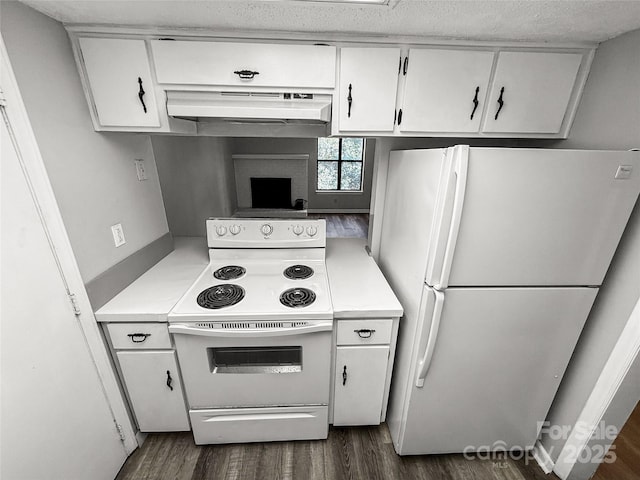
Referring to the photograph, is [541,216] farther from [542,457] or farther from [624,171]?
[542,457]

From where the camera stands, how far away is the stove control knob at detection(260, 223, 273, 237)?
1.69m

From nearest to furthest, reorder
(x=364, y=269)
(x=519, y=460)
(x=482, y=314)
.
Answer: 1. (x=482, y=314)
2. (x=519, y=460)
3. (x=364, y=269)

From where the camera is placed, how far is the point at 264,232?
5.58 feet

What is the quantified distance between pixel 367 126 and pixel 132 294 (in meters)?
1.55

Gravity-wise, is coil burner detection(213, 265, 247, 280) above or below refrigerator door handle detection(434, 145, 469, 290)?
below

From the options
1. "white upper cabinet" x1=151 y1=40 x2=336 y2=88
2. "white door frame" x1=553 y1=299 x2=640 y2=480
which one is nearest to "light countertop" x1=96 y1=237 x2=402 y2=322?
"white door frame" x1=553 y1=299 x2=640 y2=480

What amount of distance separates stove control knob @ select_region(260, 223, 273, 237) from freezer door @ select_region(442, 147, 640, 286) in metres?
1.03

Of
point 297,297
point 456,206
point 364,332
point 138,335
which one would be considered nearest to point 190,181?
point 138,335

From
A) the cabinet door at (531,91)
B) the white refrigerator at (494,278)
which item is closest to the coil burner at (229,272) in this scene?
the white refrigerator at (494,278)

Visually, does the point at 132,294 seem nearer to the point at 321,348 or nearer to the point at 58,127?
the point at 58,127

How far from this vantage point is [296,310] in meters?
1.25

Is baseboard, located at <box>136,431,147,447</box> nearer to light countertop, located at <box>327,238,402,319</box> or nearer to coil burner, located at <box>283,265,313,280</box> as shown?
coil burner, located at <box>283,265,313,280</box>

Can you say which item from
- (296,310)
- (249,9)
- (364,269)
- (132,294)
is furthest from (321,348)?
(249,9)

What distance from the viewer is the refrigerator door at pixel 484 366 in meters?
1.15
